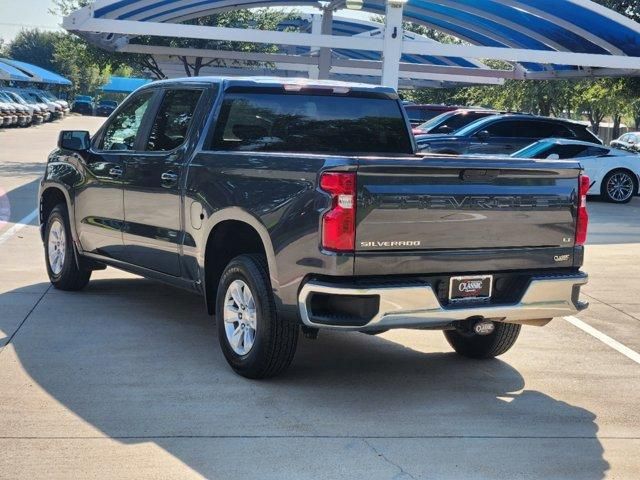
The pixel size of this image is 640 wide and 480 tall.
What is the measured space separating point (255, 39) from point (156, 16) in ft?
23.5

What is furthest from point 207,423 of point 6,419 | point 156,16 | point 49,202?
point 156,16

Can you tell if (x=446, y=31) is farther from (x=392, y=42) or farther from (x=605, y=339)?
(x=605, y=339)

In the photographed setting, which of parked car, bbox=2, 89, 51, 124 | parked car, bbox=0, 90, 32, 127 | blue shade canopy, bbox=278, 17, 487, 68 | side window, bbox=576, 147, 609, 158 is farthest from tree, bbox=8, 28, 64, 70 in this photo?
side window, bbox=576, 147, 609, 158

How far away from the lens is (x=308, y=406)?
616 centimetres

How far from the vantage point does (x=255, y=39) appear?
21.9m

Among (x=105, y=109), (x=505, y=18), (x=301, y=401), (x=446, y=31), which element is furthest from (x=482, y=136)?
(x=105, y=109)

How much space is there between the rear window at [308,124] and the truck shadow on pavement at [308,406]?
1.47 metres

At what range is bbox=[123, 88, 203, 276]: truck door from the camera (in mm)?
7508

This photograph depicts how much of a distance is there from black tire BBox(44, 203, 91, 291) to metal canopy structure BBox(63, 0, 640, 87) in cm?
1232

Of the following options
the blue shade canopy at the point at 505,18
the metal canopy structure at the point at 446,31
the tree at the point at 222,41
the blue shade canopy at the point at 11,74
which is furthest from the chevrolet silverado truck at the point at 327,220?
the blue shade canopy at the point at 11,74

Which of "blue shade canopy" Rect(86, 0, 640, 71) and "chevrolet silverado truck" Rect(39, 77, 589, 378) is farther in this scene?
"blue shade canopy" Rect(86, 0, 640, 71)

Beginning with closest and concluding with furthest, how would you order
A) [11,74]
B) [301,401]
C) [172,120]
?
[301,401]
[172,120]
[11,74]

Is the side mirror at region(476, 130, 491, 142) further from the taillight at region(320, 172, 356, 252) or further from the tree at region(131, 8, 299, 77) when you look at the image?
the taillight at region(320, 172, 356, 252)

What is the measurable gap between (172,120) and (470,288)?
286 centimetres
